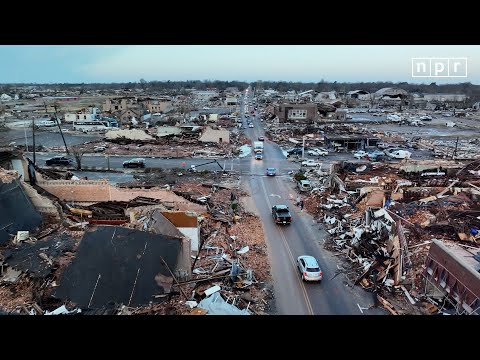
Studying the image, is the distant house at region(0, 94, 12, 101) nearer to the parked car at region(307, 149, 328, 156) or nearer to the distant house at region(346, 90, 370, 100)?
the parked car at region(307, 149, 328, 156)

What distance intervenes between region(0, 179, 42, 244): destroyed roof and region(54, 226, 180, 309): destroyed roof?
7.52ft

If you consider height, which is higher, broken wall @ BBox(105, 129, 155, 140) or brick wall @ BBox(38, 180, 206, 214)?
broken wall @ BBox(105, 129, 155, 140)

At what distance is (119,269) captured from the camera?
5.34 m

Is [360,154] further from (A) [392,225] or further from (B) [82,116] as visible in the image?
(B) [82,116]

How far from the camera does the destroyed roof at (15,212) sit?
7113 millimetres

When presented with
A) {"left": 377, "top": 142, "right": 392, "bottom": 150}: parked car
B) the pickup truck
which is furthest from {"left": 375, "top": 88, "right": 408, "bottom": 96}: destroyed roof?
the pickup truck

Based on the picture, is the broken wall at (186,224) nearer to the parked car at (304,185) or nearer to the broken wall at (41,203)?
the broken wall at (41,203)

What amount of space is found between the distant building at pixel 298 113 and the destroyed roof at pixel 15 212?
22679mm

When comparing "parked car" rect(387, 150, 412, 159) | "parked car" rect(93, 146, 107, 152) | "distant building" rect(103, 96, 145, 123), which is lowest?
"parked car" rect(387, 150, 412, 159)

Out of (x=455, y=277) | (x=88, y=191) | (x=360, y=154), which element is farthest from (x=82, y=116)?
(x=455, y=277)

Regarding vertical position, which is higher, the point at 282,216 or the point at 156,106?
the point at 156,106

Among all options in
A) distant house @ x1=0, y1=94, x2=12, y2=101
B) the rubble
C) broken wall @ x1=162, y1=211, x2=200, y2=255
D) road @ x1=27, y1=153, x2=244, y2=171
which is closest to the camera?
the rubble

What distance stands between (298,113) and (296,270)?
23.1 meters

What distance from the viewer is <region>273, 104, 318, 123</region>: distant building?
28531mm
